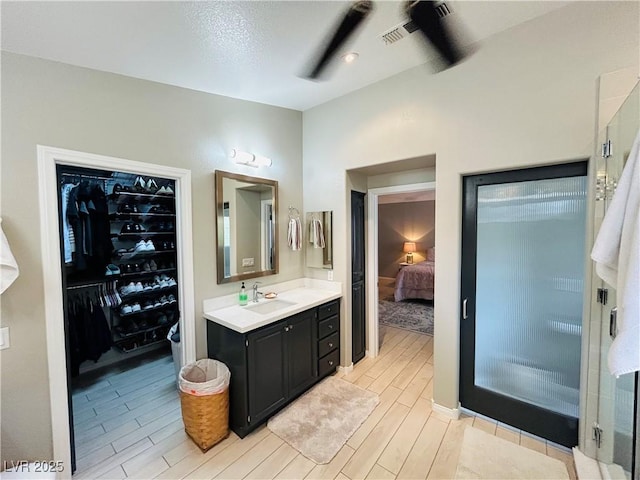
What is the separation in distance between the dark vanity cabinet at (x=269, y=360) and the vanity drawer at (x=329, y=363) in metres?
0.01

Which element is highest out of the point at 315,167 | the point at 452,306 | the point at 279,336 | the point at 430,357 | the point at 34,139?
the point at 315,167

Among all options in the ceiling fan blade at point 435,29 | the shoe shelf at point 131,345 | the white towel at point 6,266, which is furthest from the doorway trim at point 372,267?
the white towel at point 6,266

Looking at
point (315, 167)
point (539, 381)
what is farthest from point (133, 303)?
point (539, 381)

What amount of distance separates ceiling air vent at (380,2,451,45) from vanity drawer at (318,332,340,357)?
2.76 metres

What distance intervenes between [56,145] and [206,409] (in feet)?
6.92

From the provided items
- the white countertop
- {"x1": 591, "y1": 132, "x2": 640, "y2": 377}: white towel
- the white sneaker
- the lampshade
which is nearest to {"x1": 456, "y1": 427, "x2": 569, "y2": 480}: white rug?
{"x1": 591, "y1": 132, "x2": 640, "y2": 377}: white towel

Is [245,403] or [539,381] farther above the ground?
[539,381]

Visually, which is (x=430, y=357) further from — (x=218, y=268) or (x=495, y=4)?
(x=495, y=4)

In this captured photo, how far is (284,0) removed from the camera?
4.99 ft

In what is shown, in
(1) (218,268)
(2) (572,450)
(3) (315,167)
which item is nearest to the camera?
(2) (572,450)

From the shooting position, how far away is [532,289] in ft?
6.81

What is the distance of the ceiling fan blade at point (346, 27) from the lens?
1604 millimetres

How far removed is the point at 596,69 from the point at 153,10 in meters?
2.77

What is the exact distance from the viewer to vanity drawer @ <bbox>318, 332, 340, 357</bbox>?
2790 mm
